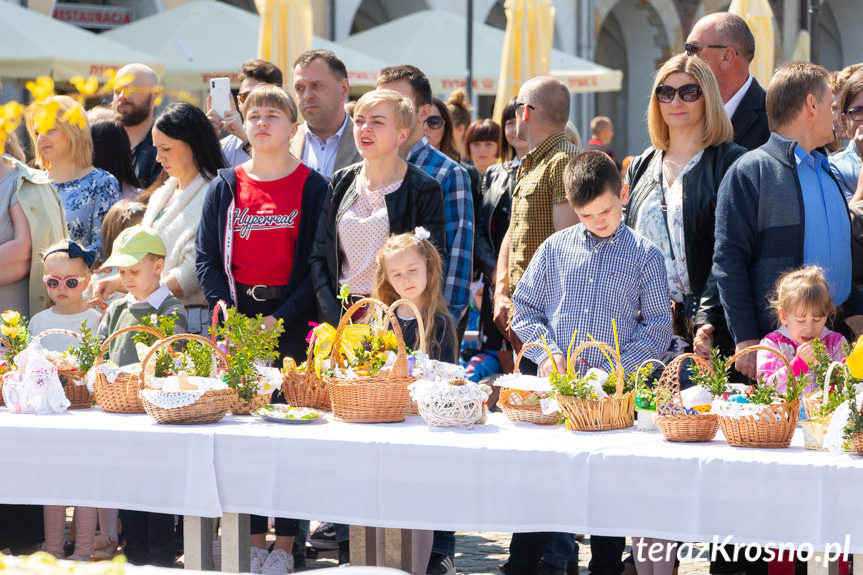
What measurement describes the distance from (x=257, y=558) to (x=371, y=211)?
1.49 meters

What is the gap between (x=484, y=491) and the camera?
3.39m

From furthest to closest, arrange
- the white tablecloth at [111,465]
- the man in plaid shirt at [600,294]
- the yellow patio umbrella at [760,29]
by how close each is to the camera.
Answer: the yellow patio umbrella at [760,29] < the man in plaid shirt at [600,294] < the white tablecloth at [111,465]

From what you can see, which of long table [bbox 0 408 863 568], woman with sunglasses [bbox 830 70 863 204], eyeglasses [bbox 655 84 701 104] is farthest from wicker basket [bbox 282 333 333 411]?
woman with sunglasses [bbox 830 70 863 204]

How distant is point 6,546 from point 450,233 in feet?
7.44

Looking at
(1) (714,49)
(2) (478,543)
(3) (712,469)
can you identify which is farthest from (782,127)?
(2) (478,543)

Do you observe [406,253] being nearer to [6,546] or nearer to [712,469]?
[712,469]

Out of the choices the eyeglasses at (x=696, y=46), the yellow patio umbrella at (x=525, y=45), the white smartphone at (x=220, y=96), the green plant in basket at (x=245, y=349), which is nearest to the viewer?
the green plant in basket at (x=245, y=349)

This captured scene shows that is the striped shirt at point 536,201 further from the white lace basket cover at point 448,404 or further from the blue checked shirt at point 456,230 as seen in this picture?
the white lace basket cover at point 448,404

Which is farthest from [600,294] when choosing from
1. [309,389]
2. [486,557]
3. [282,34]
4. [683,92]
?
[282,34]

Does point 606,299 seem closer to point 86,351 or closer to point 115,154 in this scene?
point 86,351

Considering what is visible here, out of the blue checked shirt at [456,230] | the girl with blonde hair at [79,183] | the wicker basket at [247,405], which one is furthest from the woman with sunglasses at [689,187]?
the girl with blonde hair at [79,183]

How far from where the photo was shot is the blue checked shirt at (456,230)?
4977 millimetres

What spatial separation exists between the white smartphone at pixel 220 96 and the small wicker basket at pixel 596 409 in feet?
11.6

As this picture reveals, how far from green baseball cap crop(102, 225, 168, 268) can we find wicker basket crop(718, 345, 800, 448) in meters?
2.45
